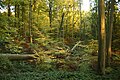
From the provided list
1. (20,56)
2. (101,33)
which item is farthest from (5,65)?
(101,33)

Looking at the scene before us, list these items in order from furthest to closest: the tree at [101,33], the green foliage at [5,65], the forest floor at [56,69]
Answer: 1. the tree at [101,33]
2. the forest floor at [56,69]
3. the green foliage at [5,65]

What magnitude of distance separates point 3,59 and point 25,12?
15510 millimetres

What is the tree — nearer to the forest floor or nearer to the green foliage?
the forest floor

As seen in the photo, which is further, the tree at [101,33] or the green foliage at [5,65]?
the tree at [101,33]

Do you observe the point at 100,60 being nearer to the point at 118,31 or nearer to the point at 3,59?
the point at 3,59

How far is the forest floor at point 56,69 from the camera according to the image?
1012 cm

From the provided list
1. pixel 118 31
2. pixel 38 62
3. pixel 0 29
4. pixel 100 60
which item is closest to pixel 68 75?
pixel 100 60

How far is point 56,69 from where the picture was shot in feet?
42.8

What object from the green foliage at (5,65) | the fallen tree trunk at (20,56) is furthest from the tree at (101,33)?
the green foliage at (5,65)

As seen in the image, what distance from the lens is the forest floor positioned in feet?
33.2

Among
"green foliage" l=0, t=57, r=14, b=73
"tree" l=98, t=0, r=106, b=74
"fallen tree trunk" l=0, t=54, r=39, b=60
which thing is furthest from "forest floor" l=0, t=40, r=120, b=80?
"tree" l=98, t=0, r=106, b=74

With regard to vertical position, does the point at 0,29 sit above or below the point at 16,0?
below

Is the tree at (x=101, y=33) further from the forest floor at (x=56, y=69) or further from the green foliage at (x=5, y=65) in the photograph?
the green foliage at (x=5, y=65)

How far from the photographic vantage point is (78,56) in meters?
16.5
